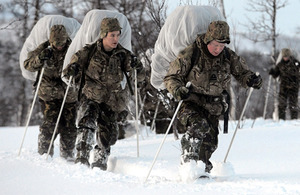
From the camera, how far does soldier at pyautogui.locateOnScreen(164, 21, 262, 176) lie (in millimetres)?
4727

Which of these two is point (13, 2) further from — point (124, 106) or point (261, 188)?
point (261, 188)

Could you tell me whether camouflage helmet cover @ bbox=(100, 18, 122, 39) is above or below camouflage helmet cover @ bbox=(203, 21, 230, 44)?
below

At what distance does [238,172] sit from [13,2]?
16698mm

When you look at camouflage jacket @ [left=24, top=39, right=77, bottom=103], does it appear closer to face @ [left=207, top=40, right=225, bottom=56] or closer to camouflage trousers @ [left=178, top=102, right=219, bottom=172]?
camouflage trousers @ [left=178, top=102, right=219, bottom=172]

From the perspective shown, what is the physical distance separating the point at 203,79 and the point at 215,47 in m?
0.36

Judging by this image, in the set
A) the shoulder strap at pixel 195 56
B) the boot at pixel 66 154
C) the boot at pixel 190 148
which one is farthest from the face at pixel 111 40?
the boot at pixel 66 154

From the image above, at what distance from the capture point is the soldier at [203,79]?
4.73 metres

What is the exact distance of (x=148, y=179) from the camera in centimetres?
480

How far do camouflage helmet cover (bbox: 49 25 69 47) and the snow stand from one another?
1696mm

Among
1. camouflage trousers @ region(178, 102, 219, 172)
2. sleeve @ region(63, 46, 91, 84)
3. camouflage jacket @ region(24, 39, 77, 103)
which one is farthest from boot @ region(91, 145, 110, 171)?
camouflage trousers @ region(178, 102, 219, 172)

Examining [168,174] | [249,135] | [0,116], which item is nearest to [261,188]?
[168,174]

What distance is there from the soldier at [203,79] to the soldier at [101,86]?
1.37 m

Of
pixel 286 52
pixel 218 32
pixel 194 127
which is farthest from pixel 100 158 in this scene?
pixel 286 52

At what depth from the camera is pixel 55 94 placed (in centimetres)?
727
